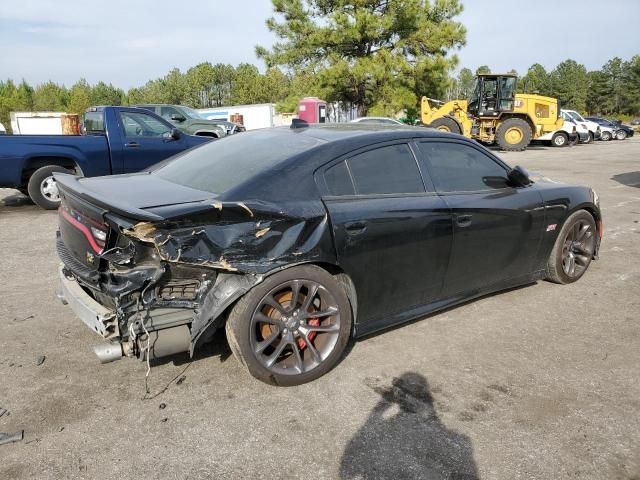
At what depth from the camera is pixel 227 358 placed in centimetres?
348

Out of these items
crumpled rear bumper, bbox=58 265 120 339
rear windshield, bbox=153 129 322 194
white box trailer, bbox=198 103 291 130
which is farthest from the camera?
white box trailer, bbox=198 103 291 130

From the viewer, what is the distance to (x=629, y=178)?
13039mm

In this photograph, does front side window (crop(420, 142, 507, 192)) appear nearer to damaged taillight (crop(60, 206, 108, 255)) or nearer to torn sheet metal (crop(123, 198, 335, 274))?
torn sheet metal (crop(123, 198, 335, 274))

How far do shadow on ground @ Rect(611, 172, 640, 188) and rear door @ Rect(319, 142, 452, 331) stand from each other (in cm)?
1019

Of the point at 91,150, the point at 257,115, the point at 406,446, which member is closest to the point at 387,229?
the point at 406,446

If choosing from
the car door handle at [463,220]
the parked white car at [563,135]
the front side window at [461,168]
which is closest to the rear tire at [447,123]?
the parked white car at [563,135]

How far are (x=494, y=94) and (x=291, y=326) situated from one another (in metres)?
21.5

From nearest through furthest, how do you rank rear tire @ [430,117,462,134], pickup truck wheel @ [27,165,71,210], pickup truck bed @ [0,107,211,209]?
pickup truck bed @ [0,107,211,209], pickup truck wheel @ [27,165,71,210], rear tire @ [430,117,462,134]

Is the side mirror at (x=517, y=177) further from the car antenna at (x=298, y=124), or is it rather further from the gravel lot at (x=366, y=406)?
the car antenna at (x=298, y=124)

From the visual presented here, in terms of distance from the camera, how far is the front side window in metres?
3.82

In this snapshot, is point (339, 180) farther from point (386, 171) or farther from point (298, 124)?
point (298, 124)

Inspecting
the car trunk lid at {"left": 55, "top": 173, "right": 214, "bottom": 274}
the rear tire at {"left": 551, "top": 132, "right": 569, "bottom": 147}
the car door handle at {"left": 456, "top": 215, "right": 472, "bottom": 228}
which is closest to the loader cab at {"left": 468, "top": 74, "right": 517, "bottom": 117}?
the rear tire at {"left": 551, "top": 132, "right": 569, "bottom": 147}

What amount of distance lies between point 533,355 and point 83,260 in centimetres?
298

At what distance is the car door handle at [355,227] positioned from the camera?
3.20m
